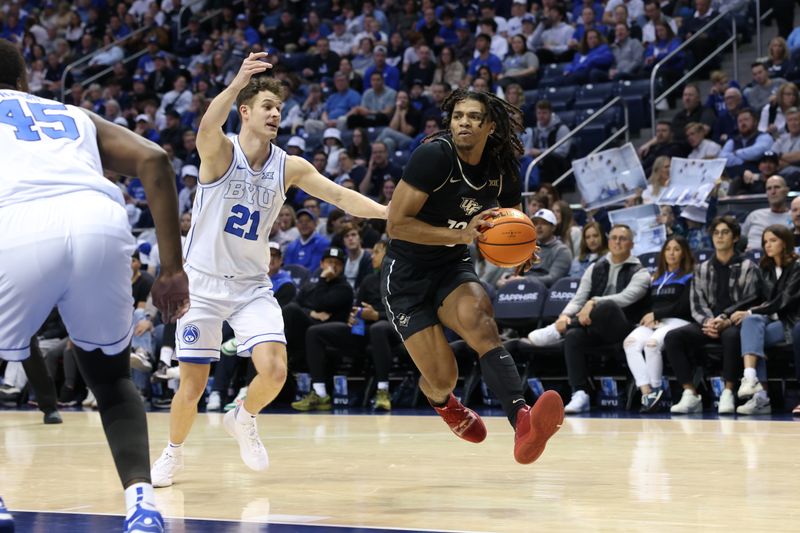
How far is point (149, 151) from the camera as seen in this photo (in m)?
3.21

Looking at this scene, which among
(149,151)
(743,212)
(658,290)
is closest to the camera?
(149,151)

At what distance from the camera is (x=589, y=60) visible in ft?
45.5

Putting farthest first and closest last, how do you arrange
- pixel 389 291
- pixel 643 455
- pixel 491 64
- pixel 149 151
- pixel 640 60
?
pixel 491 64
pixel 640 60
pixel 643 455
pixel 389 291
pixel 149 151

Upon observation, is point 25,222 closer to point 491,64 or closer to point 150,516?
point 150,516

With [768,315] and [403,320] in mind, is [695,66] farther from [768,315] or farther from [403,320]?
[403,320]

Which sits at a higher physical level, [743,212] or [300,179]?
[300,179]

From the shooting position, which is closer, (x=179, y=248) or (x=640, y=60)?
(x=179, y=248)

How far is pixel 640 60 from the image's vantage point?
1359 cm

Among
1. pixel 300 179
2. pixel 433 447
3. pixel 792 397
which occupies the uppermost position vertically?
pixel 300 179

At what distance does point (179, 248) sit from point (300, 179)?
8.46 ft

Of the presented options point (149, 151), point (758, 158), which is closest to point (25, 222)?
point (149, 151)

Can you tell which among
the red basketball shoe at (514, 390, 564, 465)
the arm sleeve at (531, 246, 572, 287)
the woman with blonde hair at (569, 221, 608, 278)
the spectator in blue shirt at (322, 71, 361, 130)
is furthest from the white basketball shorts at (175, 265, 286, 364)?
the spectator in blue shirt at (322, 71, 361, 130)

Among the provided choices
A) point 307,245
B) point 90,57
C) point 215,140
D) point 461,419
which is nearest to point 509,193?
point 461,419

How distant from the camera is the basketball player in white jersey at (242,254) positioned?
550cm
